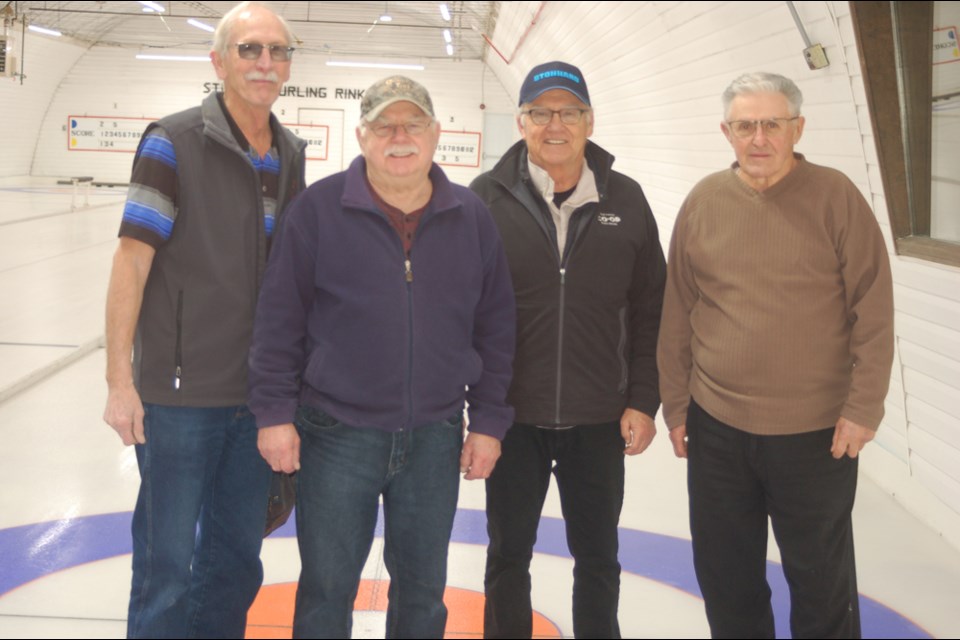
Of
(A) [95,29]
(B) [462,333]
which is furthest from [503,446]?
(A) [95,29]

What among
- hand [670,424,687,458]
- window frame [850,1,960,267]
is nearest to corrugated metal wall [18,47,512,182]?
window frame [850,1,960,267]

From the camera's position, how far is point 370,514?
211 cm

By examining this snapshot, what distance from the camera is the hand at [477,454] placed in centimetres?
224

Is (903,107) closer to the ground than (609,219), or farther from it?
farther from it

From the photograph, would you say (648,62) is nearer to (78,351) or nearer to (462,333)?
(78,351)

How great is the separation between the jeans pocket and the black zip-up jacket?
57 cm

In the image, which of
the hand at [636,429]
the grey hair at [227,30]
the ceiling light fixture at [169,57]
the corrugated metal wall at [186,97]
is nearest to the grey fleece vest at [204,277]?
the grey hair at [227,30]

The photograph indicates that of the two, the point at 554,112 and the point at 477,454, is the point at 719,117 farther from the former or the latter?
the point at 477,454

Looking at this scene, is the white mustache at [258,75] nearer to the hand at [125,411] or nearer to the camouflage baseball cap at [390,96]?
the camouflage baseball cap at [390,96]

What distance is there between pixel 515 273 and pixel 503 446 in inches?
19.3

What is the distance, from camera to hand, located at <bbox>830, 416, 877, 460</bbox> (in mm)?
2219

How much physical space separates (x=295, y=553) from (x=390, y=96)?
93.4 inches

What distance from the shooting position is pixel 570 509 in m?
2.50

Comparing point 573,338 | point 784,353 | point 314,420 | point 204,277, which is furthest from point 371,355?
point 784,353
